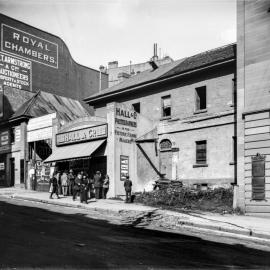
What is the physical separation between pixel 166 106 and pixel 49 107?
44.0 feet

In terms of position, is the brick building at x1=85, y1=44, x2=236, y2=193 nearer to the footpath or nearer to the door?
the door

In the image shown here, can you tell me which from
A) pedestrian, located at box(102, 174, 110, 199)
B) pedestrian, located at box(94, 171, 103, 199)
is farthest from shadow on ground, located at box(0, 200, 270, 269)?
pedestrian, located at box(102, 174, 110, 199)

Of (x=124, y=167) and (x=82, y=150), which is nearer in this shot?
(x=124, y=167)

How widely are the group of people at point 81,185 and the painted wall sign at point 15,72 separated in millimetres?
14458

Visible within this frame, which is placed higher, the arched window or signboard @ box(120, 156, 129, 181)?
the arched window

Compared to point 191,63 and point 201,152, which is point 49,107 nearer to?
point 191,63

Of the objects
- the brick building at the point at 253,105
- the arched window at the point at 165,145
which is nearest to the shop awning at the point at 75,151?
the arched window at the point at 165,145

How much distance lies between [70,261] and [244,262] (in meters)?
3.75

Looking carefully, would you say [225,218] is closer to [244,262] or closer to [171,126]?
[244,262]

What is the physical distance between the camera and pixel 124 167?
25641mm

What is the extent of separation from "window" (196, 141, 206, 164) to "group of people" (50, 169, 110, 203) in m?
5.35

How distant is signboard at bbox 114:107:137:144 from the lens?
83.8ft

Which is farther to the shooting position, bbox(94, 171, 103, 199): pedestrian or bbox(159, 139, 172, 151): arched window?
bbox(159, 139, 172, 151): arched window

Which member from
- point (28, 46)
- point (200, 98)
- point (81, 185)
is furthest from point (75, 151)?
point (28, 46)
